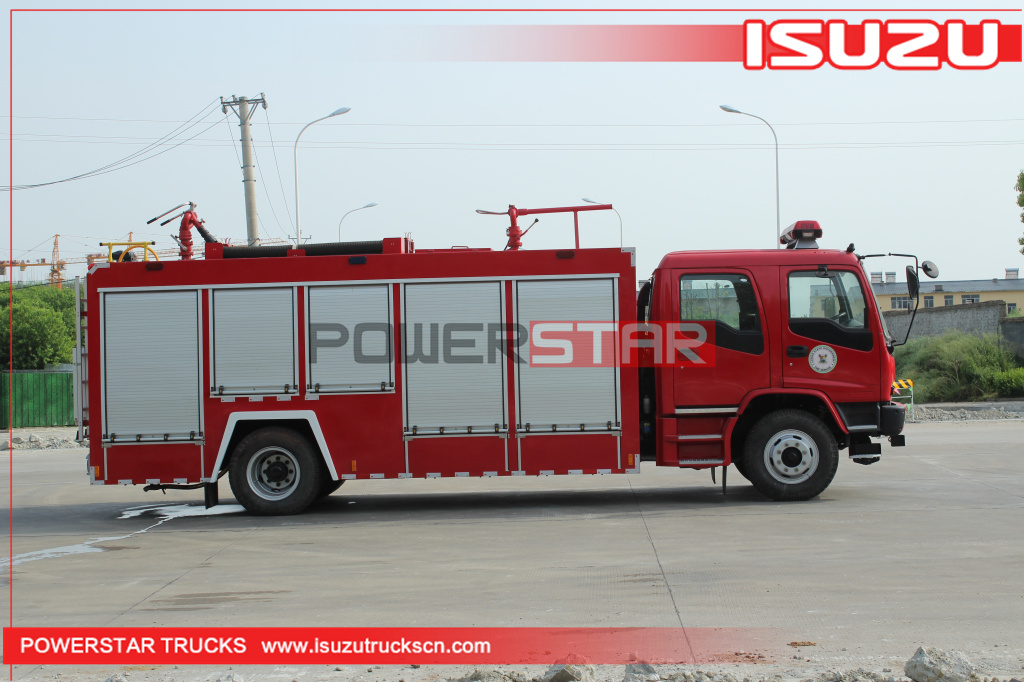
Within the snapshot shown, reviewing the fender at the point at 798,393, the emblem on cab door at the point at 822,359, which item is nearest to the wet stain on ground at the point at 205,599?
the fender at the point at 798,393

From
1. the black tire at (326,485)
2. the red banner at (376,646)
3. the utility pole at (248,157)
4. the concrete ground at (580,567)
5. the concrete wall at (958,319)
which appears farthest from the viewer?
the concrete wall at (958,319)

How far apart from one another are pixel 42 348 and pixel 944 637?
45.3m

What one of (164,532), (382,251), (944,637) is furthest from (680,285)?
(164,532)

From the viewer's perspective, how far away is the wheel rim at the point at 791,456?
1003 centimetres

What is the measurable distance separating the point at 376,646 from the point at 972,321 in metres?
38.9

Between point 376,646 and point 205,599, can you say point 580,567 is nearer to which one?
point 376,646

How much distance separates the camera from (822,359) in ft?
32.9

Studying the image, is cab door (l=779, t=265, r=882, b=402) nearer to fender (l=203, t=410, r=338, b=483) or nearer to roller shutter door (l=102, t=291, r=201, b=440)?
fender (l=203, t=410, r=338, b=483)

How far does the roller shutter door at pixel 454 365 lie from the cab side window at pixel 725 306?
2159 mm

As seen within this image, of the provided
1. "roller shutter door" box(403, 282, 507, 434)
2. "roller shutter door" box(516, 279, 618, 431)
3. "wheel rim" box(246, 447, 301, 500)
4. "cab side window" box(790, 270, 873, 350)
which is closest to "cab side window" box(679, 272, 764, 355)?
"cab side window" box(790, 270, 873, 350)

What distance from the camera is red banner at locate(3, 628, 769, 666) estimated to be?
4949 mm

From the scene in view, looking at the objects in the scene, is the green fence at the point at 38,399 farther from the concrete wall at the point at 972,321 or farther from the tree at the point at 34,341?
the concrete wall at the point at 972,321

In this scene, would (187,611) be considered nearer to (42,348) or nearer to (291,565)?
(291,565)

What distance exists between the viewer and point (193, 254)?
1105 cm
